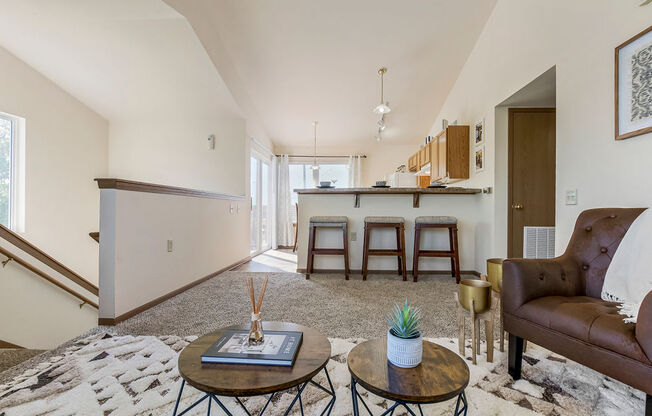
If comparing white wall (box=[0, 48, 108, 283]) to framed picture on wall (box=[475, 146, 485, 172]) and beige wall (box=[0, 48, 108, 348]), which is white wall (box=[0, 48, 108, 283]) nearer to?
beige wall (box=[0, 48, 108, 348])

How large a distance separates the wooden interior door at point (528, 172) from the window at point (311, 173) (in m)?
4.16

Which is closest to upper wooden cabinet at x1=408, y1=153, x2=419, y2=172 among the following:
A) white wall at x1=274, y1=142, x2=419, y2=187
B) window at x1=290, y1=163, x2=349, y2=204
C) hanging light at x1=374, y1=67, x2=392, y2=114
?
white wall at x1=274, y1=142, x2=419, y2=187

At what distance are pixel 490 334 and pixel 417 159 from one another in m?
4.81

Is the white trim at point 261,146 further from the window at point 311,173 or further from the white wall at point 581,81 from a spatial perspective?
the white wall at point 581,81

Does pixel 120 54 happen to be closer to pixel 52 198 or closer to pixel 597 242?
pixel 52 198

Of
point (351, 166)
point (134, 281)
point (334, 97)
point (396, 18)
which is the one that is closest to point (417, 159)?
point (351, 166)

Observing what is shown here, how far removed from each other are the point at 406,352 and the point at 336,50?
396 cm

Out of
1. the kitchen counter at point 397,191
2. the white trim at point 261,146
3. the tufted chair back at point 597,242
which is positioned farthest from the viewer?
the white trim at point 261,146

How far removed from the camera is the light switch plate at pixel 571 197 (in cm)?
219

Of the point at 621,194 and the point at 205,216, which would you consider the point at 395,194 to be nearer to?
the point at 621,194

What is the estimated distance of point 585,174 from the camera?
6.89 ft

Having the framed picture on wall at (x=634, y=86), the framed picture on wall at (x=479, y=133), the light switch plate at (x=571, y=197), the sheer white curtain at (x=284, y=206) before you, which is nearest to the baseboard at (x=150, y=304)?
the sheer white curtain at (x=284, y=206)

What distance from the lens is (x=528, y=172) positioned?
3340 millimetres

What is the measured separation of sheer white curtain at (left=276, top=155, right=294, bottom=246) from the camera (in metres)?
6.84
